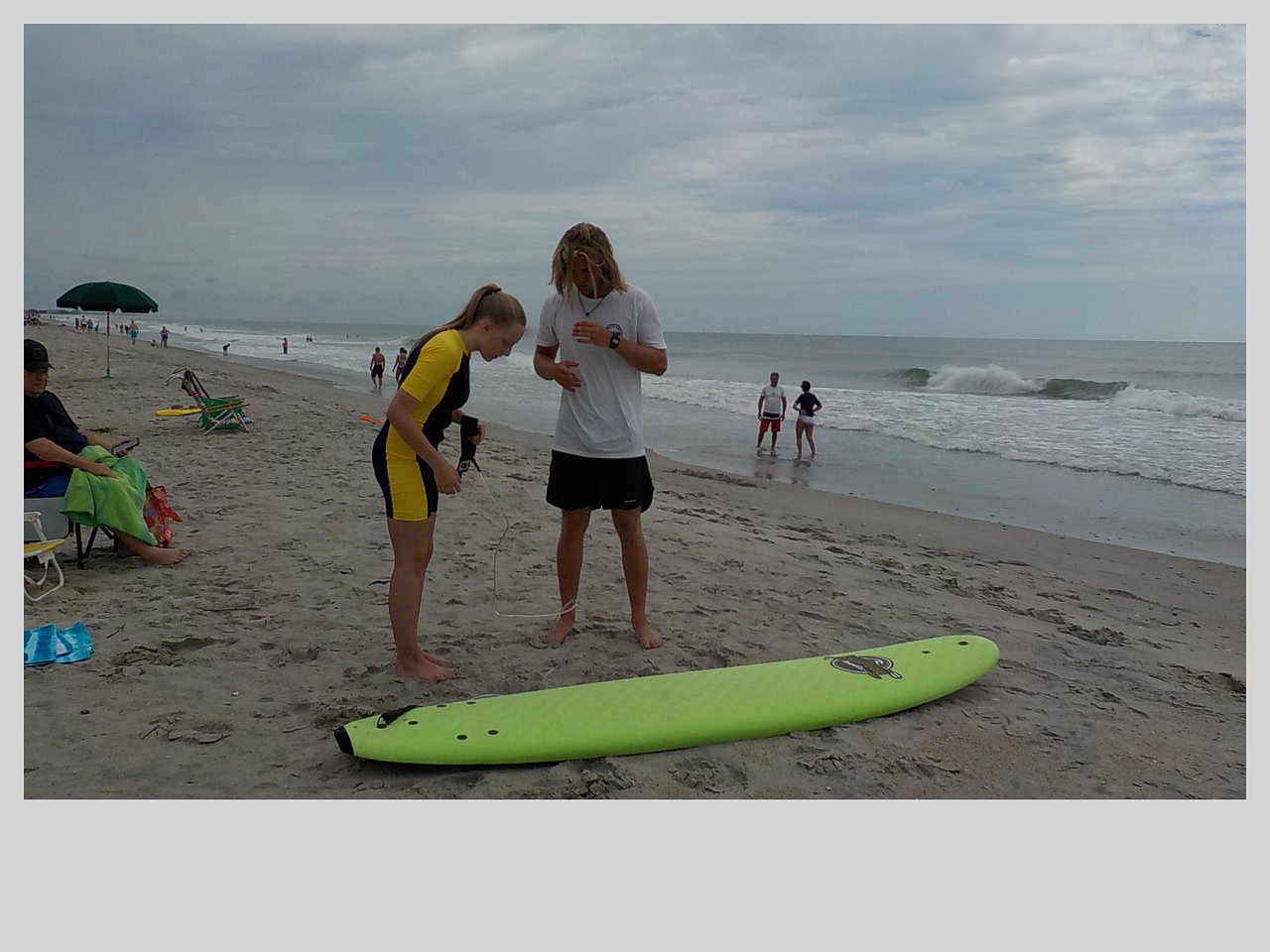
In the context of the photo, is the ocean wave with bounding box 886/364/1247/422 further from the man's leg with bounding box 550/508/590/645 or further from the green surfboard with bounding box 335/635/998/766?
the man's leg with bounding box 550/508/590/645

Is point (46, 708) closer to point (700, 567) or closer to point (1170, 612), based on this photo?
point (700, 567)

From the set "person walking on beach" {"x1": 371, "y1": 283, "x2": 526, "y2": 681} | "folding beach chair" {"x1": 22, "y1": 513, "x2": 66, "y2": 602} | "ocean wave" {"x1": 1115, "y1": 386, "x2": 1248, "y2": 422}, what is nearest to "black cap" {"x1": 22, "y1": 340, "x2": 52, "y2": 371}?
"folding beach chair" {"x1": 22, "y1": 513, "x2": 66, "y2": 602}

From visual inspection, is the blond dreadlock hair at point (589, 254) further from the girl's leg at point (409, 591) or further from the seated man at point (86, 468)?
the seated man at point (86, 468)

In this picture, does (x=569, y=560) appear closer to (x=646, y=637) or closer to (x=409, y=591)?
(x=646, y=637)

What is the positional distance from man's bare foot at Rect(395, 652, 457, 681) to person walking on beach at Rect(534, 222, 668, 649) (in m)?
0.82

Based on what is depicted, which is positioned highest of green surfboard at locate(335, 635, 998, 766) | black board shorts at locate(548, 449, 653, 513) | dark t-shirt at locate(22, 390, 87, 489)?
dark t-shirt at locate(22, 390, 87, 489)

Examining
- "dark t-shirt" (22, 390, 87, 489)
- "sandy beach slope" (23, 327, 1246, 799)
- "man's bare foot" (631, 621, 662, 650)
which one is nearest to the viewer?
"sandy beach slope" (23, 327, 1246, 799)

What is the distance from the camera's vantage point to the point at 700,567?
5.14m

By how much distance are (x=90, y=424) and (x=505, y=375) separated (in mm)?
17181

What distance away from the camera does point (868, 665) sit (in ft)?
11.5

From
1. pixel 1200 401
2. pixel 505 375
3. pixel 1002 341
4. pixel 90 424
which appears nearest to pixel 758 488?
pixel 90 424

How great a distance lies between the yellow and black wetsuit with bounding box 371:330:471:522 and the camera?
295 cm

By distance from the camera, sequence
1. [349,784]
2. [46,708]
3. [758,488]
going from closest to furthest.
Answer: [349,784] < [46,708] < [758,488]

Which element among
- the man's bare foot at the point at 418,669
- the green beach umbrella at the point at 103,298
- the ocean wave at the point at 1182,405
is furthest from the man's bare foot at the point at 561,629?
the ocean wave at the point at 1182,405
